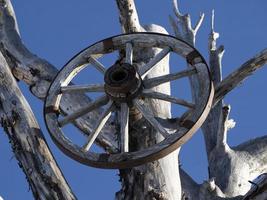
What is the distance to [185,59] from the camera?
5.47 meters

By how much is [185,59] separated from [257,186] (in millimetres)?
1977

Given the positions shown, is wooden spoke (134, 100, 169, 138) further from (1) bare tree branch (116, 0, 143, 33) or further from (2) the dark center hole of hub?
(1) bare tree branch (116, 0, 143, 33)

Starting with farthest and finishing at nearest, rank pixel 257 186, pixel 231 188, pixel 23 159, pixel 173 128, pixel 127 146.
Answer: pixel 231 188, pixel 173 128, pixel 127 146, pixel 23 159, pixel 257 186

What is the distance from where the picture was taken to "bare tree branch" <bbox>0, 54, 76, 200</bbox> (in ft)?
15.1

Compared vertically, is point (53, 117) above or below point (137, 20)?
below

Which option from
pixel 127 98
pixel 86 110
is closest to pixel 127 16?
pixel 86 110

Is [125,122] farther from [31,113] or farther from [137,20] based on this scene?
[137,20]

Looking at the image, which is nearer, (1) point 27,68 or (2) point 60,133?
(2) point 60,133

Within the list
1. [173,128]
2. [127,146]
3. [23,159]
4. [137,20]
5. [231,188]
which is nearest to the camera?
[23,159]

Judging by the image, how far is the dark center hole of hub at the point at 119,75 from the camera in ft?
17.4

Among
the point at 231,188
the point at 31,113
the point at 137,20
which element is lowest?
the point at 231,188

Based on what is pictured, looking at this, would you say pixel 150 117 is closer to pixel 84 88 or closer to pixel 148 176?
pixel 148 176

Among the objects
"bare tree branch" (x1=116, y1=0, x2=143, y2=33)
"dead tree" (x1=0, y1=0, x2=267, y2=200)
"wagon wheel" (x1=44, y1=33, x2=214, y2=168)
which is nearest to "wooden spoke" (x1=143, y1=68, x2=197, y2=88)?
"wagon wheel" (x1=44, y1=33, x2=214, y2=168)

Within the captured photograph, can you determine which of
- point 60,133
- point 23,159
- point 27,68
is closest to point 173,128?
point 60,133
